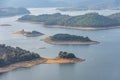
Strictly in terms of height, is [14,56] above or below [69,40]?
below

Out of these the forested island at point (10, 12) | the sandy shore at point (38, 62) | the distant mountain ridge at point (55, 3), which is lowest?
the sandy shore at point (38, 62)

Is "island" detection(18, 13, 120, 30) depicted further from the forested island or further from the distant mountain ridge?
the distant mountain ridge

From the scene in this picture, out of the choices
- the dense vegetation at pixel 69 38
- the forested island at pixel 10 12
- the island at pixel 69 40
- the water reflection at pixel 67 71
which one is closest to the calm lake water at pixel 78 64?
the water reflection at pixel 67 71

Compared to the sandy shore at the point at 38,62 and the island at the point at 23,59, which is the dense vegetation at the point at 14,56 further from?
the sandy shore at the point at 38,62

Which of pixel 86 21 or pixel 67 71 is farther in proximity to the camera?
pixel 86 21

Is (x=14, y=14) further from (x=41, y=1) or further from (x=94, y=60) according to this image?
(x=94, y=60)

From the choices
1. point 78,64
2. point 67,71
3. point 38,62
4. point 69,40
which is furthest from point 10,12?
point 67,71

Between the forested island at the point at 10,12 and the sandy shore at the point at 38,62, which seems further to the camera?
the forested island at the point at 10,12

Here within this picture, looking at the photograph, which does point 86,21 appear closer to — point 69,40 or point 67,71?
point 69,40

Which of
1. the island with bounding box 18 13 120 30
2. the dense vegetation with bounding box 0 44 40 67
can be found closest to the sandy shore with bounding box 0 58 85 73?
the dense vegetation with bounding box 0 44 40 67
